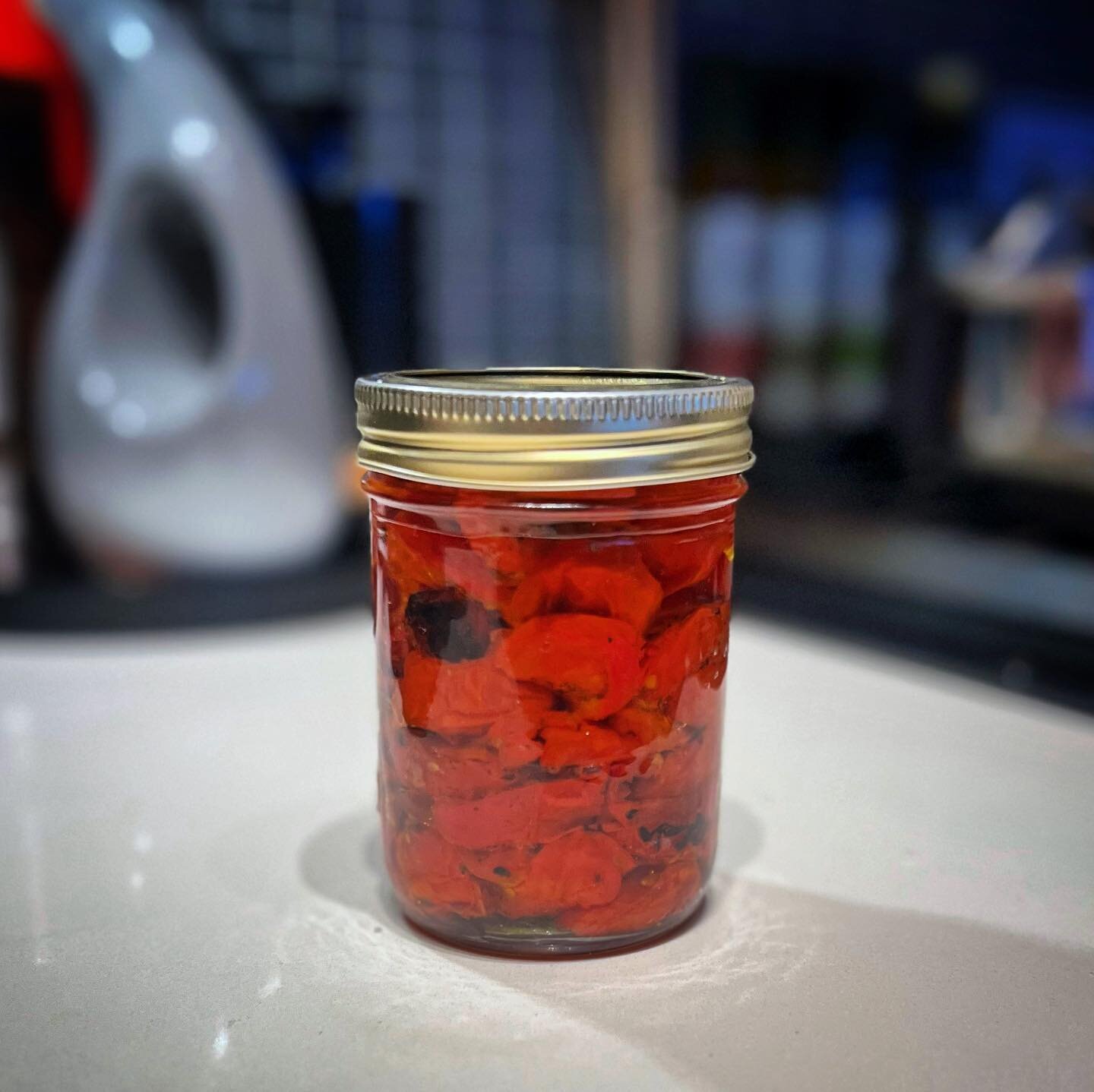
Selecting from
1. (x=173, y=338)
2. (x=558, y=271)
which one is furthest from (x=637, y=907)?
(x=558, y=271)

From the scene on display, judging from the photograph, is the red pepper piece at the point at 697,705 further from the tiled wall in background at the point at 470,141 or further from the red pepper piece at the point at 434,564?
the tiled wall in background at the point at 470,141

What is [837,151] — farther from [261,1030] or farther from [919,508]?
[261,1030]

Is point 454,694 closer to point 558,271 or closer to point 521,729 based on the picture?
point 521,729

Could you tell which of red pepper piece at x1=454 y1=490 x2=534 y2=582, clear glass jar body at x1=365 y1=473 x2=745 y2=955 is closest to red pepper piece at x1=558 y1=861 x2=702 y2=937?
clear glass jar body at x1=365 y1=473 x2=745 y2=955

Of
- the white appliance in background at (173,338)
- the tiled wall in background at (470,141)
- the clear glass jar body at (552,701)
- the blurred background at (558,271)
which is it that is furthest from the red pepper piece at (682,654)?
the tiled wall in background at (470,141)

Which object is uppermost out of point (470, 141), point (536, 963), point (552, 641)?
point (470, 141)

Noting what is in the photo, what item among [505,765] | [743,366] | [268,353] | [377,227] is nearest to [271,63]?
[377,227]

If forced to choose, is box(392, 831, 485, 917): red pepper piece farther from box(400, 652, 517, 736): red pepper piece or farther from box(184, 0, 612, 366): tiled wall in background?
box(184, 0, 612, 366): tiled wall in background
